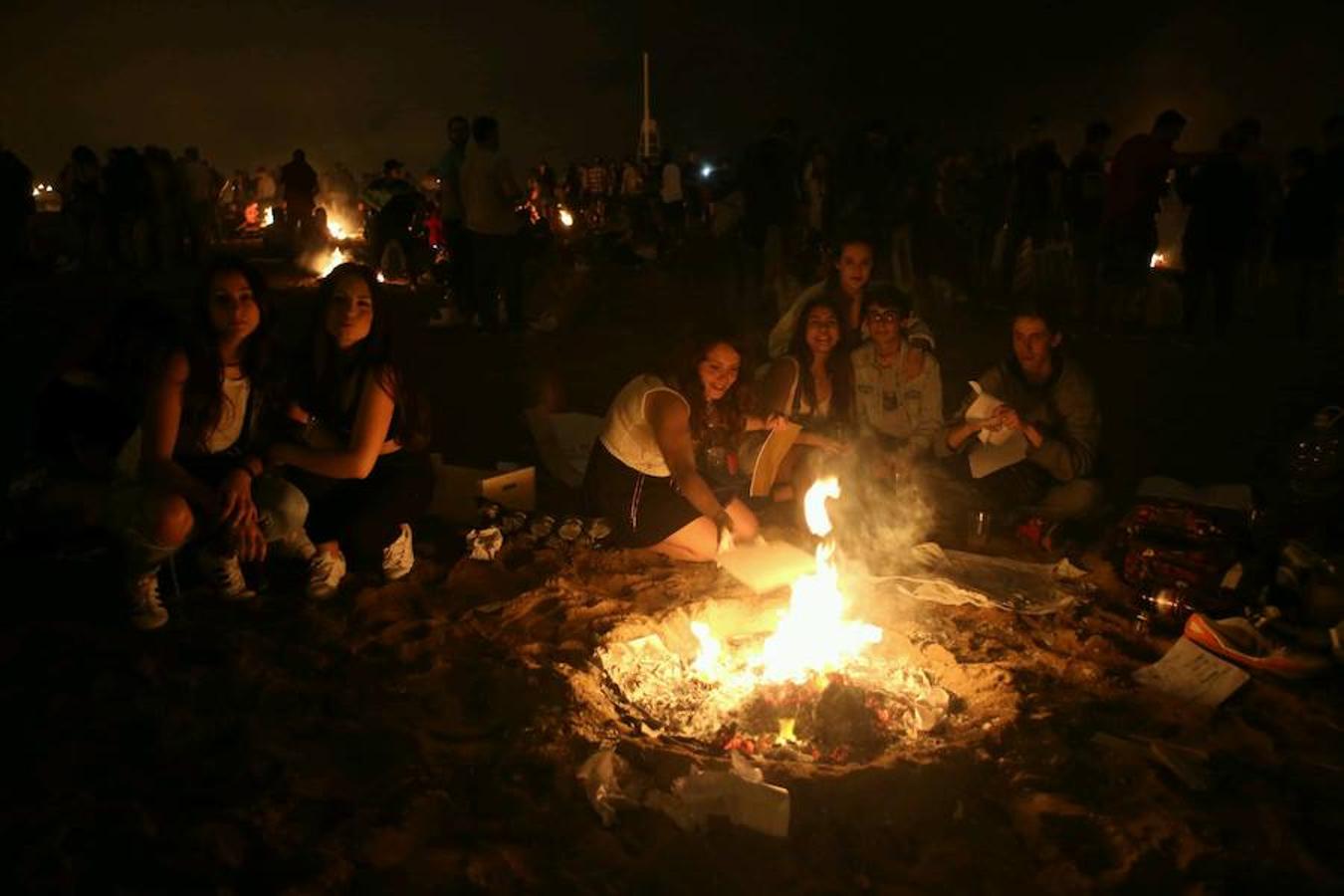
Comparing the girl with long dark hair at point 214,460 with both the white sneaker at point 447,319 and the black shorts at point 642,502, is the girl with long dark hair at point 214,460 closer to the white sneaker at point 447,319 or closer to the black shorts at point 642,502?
the black shorts at point 642,502

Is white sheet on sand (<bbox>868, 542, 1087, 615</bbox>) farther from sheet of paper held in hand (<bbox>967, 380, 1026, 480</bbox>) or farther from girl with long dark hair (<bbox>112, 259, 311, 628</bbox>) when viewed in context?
girl with long dark hair (<bbox>112, 259, 311, 628</bbox>)

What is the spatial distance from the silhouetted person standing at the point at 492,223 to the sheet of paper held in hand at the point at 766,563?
17.9ft

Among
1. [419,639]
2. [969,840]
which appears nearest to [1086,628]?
[969,840]

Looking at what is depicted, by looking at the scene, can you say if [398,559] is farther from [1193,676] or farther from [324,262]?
[324,262]

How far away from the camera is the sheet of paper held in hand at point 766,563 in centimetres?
443

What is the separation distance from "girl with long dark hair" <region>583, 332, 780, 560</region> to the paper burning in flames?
0.56 metres

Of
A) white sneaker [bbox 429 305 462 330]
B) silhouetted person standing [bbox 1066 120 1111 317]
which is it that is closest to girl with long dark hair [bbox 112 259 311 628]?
white sneaker [bbox 429 305 462 330]

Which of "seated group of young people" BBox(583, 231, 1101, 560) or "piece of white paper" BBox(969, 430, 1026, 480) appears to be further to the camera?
"piece of white paper" BBox(969, 430, 1026, 480)

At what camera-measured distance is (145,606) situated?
3812 millimetres

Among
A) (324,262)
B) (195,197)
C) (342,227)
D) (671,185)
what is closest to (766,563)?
(671,185)

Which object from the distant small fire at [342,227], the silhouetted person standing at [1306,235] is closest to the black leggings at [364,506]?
the silhouetted person standing at [1306,235]

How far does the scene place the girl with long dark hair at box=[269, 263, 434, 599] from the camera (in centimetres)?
409

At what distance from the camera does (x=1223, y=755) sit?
310 cm

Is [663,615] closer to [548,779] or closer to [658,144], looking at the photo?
[548,779]
